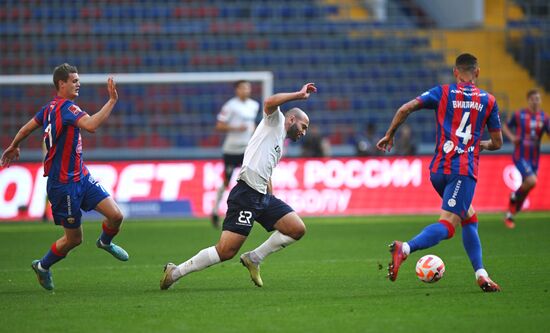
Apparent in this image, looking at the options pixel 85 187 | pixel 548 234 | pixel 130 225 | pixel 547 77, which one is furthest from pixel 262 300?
pixel 547 77

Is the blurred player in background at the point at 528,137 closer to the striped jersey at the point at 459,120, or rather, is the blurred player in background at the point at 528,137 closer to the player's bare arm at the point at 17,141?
the striped jersey at the point at 459,120

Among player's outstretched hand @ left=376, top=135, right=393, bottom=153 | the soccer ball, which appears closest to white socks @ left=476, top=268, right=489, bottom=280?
the soccer ball

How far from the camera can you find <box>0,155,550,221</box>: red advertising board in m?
19.9

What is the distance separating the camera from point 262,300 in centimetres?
844

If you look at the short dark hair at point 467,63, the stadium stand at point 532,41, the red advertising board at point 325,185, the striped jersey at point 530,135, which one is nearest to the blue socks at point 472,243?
the short dark hair at point 467,63

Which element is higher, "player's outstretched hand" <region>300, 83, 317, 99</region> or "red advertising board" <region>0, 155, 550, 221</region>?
"player's outstretched hand" <region>300, 83, 317, 99</region>

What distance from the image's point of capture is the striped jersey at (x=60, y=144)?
9.23 meters

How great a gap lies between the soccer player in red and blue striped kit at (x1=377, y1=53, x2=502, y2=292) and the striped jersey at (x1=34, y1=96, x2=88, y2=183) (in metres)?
2.85

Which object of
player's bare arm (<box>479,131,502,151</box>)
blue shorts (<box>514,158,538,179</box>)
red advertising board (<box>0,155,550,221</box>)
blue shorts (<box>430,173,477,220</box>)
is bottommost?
red advertising board (<box>0,155,550,221</box>)

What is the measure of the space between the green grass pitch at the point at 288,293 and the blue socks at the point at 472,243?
0.84 ft

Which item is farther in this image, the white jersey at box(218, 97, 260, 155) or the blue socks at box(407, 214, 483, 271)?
the white jersey at box(218, 97, 260, 155)

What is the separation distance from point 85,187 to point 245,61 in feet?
54.7

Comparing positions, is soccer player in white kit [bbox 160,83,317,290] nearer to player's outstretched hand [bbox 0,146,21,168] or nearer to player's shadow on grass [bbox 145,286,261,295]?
player's shadow on grass [bbox 145,286,261,295]

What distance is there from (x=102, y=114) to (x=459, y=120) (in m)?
3.13
